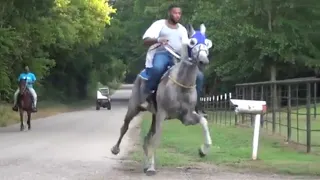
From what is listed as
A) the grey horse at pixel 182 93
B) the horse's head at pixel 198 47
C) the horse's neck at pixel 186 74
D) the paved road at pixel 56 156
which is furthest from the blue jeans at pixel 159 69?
the paved road at pixel 56 156

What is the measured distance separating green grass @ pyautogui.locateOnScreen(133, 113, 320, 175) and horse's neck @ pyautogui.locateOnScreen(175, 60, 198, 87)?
2.27m

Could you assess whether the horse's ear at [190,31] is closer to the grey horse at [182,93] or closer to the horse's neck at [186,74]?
the grey horse at [182,93]

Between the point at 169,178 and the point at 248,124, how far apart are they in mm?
16101

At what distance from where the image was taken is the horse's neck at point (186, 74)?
36.5ft

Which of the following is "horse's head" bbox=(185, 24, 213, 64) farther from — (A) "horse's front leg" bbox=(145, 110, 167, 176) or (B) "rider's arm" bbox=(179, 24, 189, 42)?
(A) "horse's front leg" bbox=(145, 110, 167, 176)

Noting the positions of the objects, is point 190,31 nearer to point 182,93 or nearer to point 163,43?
point 163,43

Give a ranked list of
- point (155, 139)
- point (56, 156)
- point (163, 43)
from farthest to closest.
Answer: point (56, 156) → point (163, 43) → point (155, 139)

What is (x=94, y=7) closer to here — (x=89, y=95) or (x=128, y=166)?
(x=89, y=95)

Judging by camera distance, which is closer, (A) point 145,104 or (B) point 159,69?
(B) point 159,69

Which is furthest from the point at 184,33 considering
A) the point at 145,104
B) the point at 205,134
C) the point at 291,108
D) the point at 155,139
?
the point at 291,108

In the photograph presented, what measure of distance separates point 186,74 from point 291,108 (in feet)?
23.8

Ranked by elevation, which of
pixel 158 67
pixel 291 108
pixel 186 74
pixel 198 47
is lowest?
pixel 291 108

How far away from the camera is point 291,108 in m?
17.7

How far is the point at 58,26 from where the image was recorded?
44.1 metres
